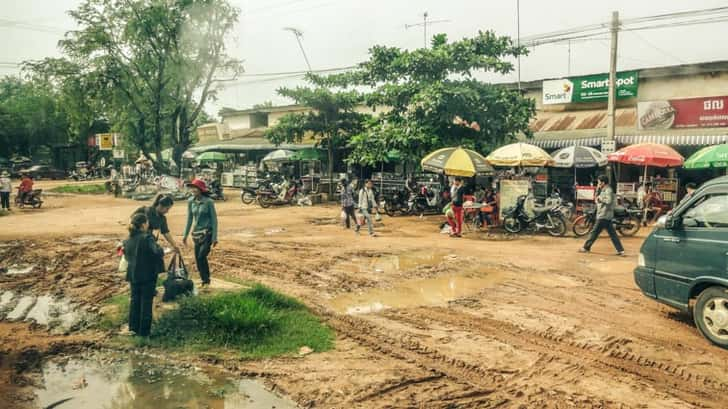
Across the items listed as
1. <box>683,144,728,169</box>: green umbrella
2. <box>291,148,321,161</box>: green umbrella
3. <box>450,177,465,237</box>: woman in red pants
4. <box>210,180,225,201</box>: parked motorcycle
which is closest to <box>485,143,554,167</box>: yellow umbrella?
<box>450,177,465,237</box>: woman in red pants

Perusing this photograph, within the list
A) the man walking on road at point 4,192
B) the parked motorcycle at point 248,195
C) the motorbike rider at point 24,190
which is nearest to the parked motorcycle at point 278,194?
the parked motorcycle at point 248,195

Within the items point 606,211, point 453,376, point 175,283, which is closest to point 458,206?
point 606,211

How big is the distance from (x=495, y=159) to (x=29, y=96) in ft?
158

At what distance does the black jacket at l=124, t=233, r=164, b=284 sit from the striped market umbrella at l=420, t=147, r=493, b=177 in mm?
10282

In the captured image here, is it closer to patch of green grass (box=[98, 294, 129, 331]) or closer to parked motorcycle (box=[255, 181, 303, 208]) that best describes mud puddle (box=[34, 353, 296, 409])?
patch of green grass (box=[98, 294, 129, 331])

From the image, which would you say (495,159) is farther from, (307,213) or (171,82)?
(171,82)

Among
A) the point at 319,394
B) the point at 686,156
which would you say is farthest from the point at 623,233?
the point at 319,394

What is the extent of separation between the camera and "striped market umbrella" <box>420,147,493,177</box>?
15.1 metres

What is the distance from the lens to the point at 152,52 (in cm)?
2805

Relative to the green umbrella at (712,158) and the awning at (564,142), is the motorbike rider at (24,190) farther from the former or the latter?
the green umbrella at (712,158)

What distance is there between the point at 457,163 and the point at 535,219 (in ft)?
8.63

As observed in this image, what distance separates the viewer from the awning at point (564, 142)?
19.5m

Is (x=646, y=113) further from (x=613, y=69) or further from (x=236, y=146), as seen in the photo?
(x=236, y=146)

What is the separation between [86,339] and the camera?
6309 millimetres
